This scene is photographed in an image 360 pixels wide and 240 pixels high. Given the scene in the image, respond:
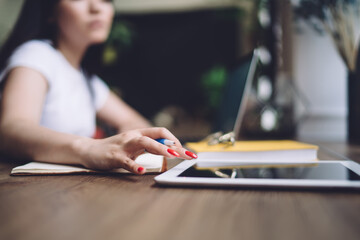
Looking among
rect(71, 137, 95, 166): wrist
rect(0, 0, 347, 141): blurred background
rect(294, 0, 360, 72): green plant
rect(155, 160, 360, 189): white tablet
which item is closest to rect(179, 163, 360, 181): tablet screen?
rect(155, 160, 360, 189): white tablet

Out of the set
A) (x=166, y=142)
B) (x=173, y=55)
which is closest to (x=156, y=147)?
(x=166, y=142)

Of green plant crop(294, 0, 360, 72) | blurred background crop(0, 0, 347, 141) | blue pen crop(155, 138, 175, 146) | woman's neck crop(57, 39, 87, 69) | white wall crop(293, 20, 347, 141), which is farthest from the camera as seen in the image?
blurred background crop(0, 0, 347, 141)

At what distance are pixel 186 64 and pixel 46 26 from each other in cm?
214

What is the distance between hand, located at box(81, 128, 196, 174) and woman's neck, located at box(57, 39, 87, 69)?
749 millimetres

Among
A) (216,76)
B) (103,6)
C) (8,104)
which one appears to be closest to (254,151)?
(8,104)

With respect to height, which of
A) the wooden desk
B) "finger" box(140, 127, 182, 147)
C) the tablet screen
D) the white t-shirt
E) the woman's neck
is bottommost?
the wooden desk

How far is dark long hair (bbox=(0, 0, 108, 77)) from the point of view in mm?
894

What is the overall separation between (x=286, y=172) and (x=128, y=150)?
24 centimetres

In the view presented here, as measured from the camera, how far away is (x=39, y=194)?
34 cm

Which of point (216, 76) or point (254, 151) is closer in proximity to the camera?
point (254, 151)

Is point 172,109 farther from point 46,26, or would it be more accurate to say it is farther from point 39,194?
point 39,194

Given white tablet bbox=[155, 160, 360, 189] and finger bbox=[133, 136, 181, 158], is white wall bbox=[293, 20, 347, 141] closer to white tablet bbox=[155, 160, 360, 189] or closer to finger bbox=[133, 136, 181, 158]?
white tablet bbox=[155, 160, 360, 189]

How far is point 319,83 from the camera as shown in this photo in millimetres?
1339

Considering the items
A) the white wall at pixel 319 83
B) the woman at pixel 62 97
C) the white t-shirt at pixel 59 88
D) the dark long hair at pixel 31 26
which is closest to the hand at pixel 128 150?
the woman at pixel 62 97
